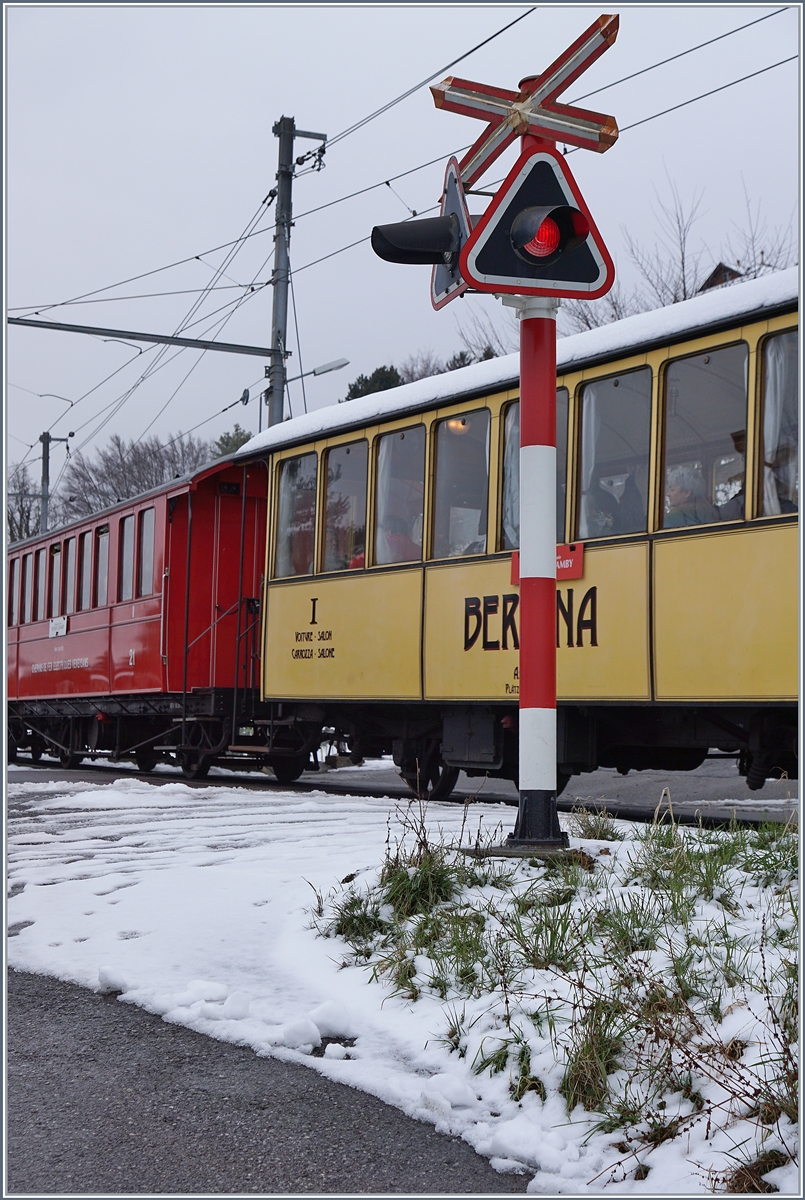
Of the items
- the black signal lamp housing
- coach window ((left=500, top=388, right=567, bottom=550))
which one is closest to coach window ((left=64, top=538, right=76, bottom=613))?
coach window ((left=500, top=388, right=567, bottom=550))

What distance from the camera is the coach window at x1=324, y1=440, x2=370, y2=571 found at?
10.9 metres

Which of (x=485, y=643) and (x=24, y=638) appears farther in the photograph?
(x=24, y=638)

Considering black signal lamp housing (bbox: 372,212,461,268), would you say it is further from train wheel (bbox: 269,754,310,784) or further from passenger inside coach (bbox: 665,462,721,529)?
train wheel (bbox: 269,754,310,784)

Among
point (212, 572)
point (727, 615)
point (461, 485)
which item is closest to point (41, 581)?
point (212, 572)

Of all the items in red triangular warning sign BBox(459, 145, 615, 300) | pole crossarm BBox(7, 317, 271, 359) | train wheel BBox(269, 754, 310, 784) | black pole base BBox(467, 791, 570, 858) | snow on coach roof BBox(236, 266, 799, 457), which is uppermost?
pole crossarm BBox(7, 317, 271, 359)

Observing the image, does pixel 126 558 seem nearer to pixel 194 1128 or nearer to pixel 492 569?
pixel 492 569

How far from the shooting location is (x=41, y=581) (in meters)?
18.9

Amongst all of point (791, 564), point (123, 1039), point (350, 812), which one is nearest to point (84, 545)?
point (350, 812)

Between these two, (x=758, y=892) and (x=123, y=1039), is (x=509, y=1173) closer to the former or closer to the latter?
(x=123, y=1039)

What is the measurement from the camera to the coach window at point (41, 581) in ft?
61.4

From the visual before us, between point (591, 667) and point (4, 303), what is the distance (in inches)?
199

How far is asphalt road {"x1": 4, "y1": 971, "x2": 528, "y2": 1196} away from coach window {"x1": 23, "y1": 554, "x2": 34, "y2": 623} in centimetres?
1651

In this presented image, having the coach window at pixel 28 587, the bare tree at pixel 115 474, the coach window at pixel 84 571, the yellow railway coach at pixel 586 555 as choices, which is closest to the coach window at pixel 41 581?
the coach window at pixel 28 587

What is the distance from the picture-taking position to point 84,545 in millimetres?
17000
